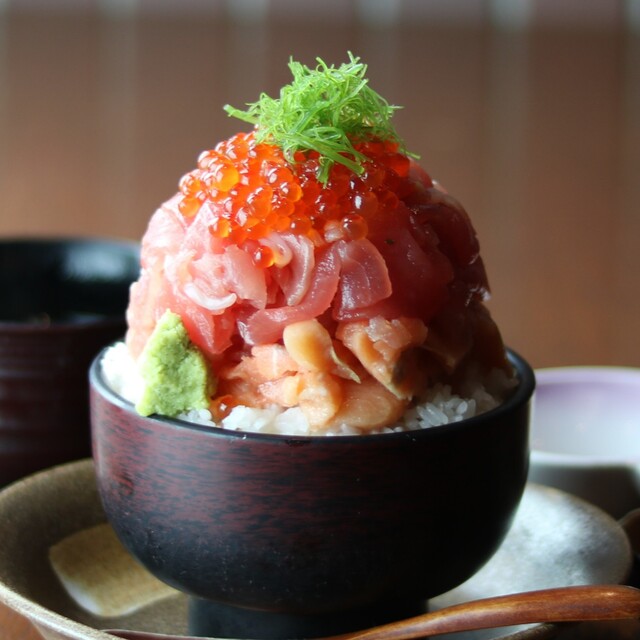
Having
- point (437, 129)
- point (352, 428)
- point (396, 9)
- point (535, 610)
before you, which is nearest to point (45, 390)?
point (352, 428)

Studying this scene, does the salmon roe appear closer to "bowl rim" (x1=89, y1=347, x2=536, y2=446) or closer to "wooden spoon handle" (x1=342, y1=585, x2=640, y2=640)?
"bowl rim" (x1=89, y1=347, x2=536, y2=446)

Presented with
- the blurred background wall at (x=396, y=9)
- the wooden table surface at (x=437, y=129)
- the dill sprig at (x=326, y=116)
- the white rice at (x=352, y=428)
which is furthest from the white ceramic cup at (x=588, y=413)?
the blurred background wall at (x=396, y=9)

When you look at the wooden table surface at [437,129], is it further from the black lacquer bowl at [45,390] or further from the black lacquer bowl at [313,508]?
the black lacquer bowl at [313,508]

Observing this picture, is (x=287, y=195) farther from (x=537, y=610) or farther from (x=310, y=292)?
(x=537, y=610)


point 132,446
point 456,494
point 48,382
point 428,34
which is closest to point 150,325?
point 132,446

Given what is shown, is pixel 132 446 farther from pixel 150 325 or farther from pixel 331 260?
pixel 331 260
